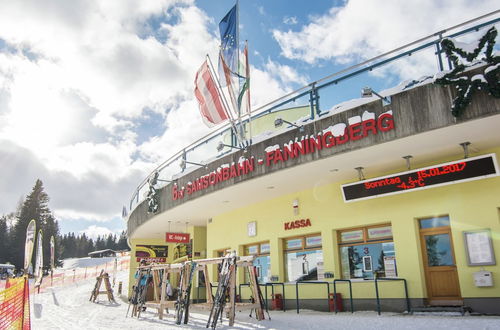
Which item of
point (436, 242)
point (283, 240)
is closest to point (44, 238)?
point (283, 240)

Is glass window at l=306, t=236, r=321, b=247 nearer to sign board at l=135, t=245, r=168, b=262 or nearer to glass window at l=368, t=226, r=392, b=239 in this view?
glass window at l=368, t=226, r=392, b=239

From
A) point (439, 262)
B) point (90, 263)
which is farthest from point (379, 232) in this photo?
point (90, 263)

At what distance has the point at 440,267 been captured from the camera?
10.3 meters

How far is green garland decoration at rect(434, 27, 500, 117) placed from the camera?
7605 millimetres

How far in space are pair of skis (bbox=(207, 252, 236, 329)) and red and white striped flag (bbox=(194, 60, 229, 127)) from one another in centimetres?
449

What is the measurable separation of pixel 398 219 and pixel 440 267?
1.52 metres

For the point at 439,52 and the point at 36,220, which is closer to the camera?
the point at 439,52

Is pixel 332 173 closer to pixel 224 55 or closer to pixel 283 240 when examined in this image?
pixel 283 240

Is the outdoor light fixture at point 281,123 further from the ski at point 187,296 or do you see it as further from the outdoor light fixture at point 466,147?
the ski at point 187,296

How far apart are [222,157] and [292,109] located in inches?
118

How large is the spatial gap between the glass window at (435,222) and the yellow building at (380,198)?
29mm

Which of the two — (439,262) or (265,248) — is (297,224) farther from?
(439,262)

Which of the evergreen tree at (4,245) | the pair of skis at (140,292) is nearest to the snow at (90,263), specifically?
the evergreen tree at (4,245)

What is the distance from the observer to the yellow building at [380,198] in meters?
8.87
